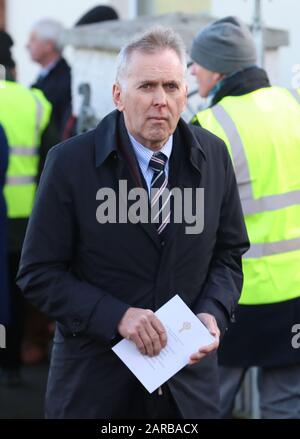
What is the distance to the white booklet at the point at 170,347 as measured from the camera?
3.46 m

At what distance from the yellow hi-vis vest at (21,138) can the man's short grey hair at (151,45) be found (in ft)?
9.89

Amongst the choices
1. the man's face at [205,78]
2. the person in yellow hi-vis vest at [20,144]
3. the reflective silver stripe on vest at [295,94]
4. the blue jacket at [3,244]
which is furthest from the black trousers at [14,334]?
the reflective silver stripe on vest at [295,94]

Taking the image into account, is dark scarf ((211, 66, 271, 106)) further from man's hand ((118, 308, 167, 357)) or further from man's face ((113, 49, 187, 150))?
man's hand ((118, 308, 167, 357))

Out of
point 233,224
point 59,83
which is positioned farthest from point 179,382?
point 59,83

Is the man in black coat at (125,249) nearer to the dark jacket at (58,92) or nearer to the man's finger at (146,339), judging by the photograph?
the man's finger at (146,339)

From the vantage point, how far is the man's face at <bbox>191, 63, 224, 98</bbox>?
5.01 meters

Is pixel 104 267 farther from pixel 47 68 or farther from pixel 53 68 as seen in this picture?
pixel 47 68

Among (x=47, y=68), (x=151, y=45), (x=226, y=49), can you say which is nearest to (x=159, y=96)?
(x=151, y=45)

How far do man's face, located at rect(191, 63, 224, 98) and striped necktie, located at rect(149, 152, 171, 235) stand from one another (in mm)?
1478

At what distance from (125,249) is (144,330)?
0.27 metres

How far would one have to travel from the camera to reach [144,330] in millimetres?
3410

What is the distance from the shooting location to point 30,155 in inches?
261

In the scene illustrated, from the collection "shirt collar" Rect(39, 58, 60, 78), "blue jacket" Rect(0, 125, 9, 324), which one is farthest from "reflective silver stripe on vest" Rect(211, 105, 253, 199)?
"shirt collar" Rect(39, 58, 60, 78)
